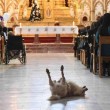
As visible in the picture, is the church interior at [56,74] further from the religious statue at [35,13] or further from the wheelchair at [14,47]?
the religious statue at [35,13]

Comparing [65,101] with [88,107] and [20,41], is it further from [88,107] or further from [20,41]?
[20,41]

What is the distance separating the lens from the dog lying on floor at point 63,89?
18.9 ft

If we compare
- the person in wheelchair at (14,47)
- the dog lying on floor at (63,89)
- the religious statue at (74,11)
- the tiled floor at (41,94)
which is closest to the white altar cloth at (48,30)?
the religious statue at (74,11)

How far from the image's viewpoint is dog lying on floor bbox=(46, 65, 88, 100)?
226 inches

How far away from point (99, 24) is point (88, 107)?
4.42 m

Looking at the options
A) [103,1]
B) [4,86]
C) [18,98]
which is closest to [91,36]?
[4,86]

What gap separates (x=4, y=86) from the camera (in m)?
7.23

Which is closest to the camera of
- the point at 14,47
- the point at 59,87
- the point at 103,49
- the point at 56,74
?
the point at 59,87

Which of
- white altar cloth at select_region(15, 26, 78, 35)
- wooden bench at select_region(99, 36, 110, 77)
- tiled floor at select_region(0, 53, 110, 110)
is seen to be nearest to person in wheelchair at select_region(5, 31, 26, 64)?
tiled floor at select_region(0, 53, 110, 110)

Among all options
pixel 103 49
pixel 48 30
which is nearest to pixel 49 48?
pixel 48 30

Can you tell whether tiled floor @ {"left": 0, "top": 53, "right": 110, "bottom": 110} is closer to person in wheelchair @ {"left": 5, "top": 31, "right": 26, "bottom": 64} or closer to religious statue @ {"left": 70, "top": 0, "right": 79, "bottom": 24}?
person in wheelchair @ {"left": 5, "top": 31, "right": 26, "bottom": 64}

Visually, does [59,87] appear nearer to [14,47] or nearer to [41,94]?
[41,94]

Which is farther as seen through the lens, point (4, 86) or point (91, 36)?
point (91, 36)

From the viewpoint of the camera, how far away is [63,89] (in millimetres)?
5824
